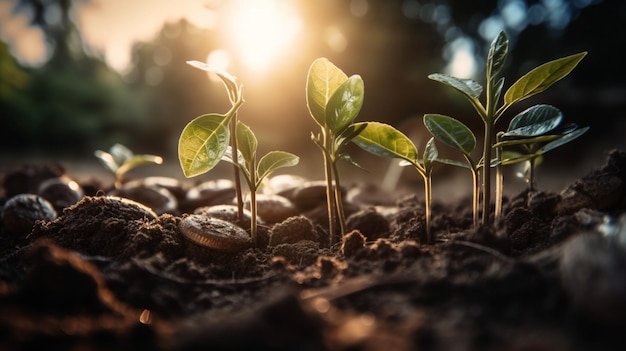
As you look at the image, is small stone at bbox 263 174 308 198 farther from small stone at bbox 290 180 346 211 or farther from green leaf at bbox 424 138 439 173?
green leaf at bbox 424 138 439 173

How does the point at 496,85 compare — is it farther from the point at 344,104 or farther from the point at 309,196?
the point at 309,196

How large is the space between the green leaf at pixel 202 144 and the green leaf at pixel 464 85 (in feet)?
2.56

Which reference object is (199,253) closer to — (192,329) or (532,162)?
(192,329)

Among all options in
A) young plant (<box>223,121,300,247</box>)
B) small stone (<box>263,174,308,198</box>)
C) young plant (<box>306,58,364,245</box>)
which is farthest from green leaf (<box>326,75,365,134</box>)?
small stone (<box>263,174,308,198</box>)

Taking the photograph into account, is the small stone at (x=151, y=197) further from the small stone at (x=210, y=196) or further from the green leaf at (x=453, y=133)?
the green leaf at (x=453, y=133)

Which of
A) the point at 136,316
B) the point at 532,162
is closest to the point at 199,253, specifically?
the point at 136,316

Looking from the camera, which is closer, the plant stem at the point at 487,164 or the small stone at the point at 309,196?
the plant stem at the point at 487,164

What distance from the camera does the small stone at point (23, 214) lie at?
2.33m

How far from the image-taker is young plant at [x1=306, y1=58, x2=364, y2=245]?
5.49 ft

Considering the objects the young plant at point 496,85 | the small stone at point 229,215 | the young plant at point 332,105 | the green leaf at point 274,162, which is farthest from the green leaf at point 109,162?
the young plant at point 496,85

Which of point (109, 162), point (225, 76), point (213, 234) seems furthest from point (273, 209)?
point (109, 162)

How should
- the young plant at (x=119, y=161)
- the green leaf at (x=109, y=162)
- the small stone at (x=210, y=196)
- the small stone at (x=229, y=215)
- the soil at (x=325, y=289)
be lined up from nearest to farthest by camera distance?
the soil at (x=325, y=289)
the small stone at (x=229, y=215)
the small stone at (x=210, y=196)
the young plant at (x=119, y=161)
the green leaf at (x=109, y=162)

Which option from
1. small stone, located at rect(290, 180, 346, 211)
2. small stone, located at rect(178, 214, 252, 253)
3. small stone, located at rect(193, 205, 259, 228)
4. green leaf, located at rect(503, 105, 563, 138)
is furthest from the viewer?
small stone, located at rect(290, 180, 346, 211)

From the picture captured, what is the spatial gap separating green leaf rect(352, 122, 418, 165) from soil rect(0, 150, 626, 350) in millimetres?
355
